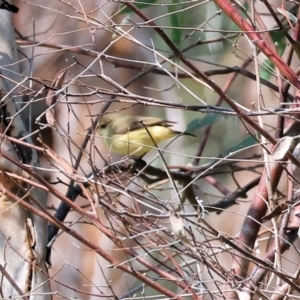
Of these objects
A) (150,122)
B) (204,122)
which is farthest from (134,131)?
(204,122)

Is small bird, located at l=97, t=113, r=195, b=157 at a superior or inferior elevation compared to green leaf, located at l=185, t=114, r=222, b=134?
superior

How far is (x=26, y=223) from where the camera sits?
128cm

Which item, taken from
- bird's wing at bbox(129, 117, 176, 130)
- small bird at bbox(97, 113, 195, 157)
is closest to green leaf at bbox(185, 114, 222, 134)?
small bird at bbox(97, 113, 195, 157)

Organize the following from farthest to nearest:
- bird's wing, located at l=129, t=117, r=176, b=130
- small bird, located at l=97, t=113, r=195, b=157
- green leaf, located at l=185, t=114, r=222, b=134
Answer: bird's wing, located at l=129, t=117, r=176, b=130
small bird, located at l=97, t=113, r=195, b=157
green leaf, located at l=185, t=114, r=222, b=134

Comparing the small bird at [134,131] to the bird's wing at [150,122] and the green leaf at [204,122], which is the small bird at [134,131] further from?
the green leaf at [204,122]

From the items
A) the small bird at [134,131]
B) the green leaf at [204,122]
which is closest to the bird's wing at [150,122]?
the small bird at [134,131]

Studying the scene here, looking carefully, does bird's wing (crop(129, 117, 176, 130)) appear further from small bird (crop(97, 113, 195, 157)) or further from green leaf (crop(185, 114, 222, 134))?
green leaf (crop(185, 114, 222, 134))

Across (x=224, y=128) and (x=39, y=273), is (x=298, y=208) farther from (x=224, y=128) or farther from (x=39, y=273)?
(x=224, y=128)

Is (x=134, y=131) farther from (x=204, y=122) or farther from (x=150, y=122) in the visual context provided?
(x=204, y=122)

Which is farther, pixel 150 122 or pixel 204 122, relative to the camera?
pixel 150 122

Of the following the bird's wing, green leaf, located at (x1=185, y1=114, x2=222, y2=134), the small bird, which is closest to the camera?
green leaf, located at (x1=185, y1=114, x2=222, y2=134)

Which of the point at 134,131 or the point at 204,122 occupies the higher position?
the point at 134,131

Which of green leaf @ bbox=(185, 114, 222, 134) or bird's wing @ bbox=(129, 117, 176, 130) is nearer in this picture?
green leaf @ bbox=(185, 114, 222, 134)

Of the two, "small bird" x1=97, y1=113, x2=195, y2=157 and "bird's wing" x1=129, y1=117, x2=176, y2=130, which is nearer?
"small bird" x1=97, y1=113, x2=195, y2=157
